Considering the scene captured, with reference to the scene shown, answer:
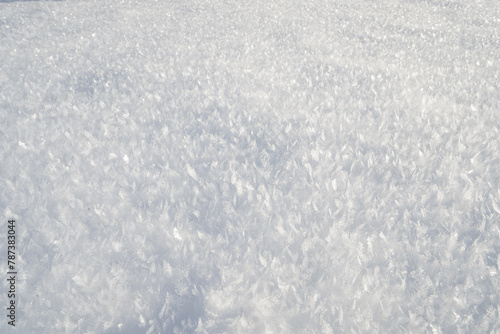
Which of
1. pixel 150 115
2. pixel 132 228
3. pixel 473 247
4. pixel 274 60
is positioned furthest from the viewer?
pixel 274 60

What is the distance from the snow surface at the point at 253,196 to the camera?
256 cm

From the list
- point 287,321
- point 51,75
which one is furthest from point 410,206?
point 51,75

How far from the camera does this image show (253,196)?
12.2ft

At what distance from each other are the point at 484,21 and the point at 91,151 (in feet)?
57.0

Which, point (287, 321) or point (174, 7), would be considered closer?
point (287, 321)

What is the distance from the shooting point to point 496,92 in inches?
248

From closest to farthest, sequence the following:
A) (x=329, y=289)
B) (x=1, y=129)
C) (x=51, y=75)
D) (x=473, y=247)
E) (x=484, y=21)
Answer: (x=329, y=289) < (x=473, y=247) < (x=1, y=129) < (x=51, y=75) < (x=484, y=21)

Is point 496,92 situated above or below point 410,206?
above

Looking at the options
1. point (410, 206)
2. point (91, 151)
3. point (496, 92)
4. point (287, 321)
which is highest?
point (496, 92)

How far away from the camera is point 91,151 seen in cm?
454

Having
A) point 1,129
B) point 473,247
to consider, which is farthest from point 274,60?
point 473,247

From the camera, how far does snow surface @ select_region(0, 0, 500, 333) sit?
8.41 feet

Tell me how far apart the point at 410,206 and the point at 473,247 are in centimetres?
68

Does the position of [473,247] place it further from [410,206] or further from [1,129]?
[1,129]
